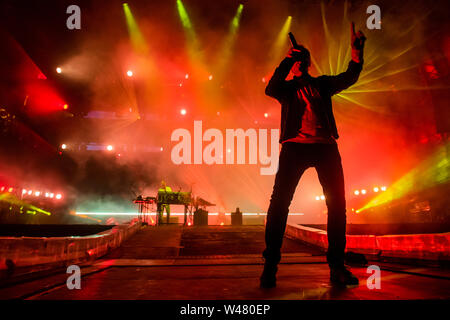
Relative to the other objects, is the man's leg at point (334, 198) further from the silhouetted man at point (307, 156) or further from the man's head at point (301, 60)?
the man's head at point (301, 60)

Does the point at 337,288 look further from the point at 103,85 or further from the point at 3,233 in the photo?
the point at 103,85

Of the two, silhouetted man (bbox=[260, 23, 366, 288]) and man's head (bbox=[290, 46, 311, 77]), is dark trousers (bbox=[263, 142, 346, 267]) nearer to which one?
silhouetted man (bbox=[260, 23, 366, 288])

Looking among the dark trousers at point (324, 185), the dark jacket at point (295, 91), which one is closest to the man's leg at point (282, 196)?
the dark trousers at point (324, 185)

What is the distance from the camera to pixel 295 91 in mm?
2170

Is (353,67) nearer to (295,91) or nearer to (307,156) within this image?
(295,91)

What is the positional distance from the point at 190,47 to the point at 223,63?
2298 mm

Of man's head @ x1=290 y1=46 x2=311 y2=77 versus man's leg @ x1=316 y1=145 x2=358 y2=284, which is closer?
man's leg @ x1=316 y1=145 x2=358 y2=284

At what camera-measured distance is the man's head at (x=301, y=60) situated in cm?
211

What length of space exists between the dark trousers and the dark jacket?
160mm

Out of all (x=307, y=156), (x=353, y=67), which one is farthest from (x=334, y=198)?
(x=353, y=67)

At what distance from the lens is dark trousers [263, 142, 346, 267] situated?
1.91 meters

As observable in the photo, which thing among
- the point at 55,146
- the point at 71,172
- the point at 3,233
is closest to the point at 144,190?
the point at 71,172

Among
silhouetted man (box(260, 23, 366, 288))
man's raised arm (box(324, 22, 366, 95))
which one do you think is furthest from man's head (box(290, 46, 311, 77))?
→ man's raised arm (box(324, 22, 366, 95))

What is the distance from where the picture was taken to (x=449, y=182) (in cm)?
1133
